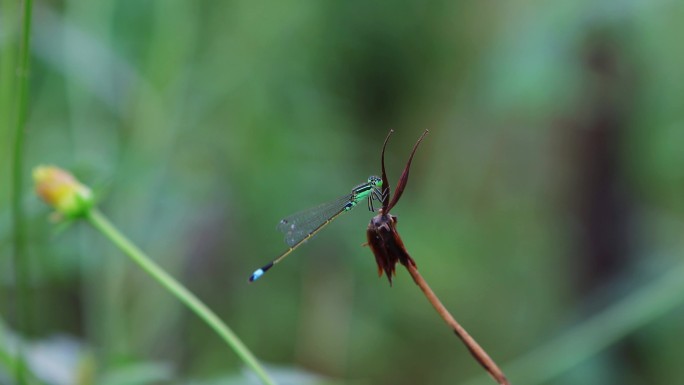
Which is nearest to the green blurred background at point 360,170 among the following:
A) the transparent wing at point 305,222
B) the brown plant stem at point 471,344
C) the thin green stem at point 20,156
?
the transparent wing at point 305,222

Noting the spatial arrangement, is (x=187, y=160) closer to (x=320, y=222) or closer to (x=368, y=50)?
(x=368, y=50)

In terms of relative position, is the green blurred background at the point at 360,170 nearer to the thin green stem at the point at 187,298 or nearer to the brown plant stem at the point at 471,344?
the thin green stem at the point at 187,298

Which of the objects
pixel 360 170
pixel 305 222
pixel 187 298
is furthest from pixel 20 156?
pixel 360 170

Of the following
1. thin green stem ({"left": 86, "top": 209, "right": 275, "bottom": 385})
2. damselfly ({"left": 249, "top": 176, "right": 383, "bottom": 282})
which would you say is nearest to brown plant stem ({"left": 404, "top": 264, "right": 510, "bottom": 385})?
thin green stem ({"left": 86, "top": 209, "right": 275, "bottom": 385})

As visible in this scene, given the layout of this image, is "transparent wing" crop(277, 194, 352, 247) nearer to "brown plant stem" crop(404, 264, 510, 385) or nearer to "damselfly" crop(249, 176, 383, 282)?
"damselfly" crop(249, 176, 383, 282)

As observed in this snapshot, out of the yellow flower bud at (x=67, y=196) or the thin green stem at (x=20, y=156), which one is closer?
the thin green stem at (x=20, y=156)
